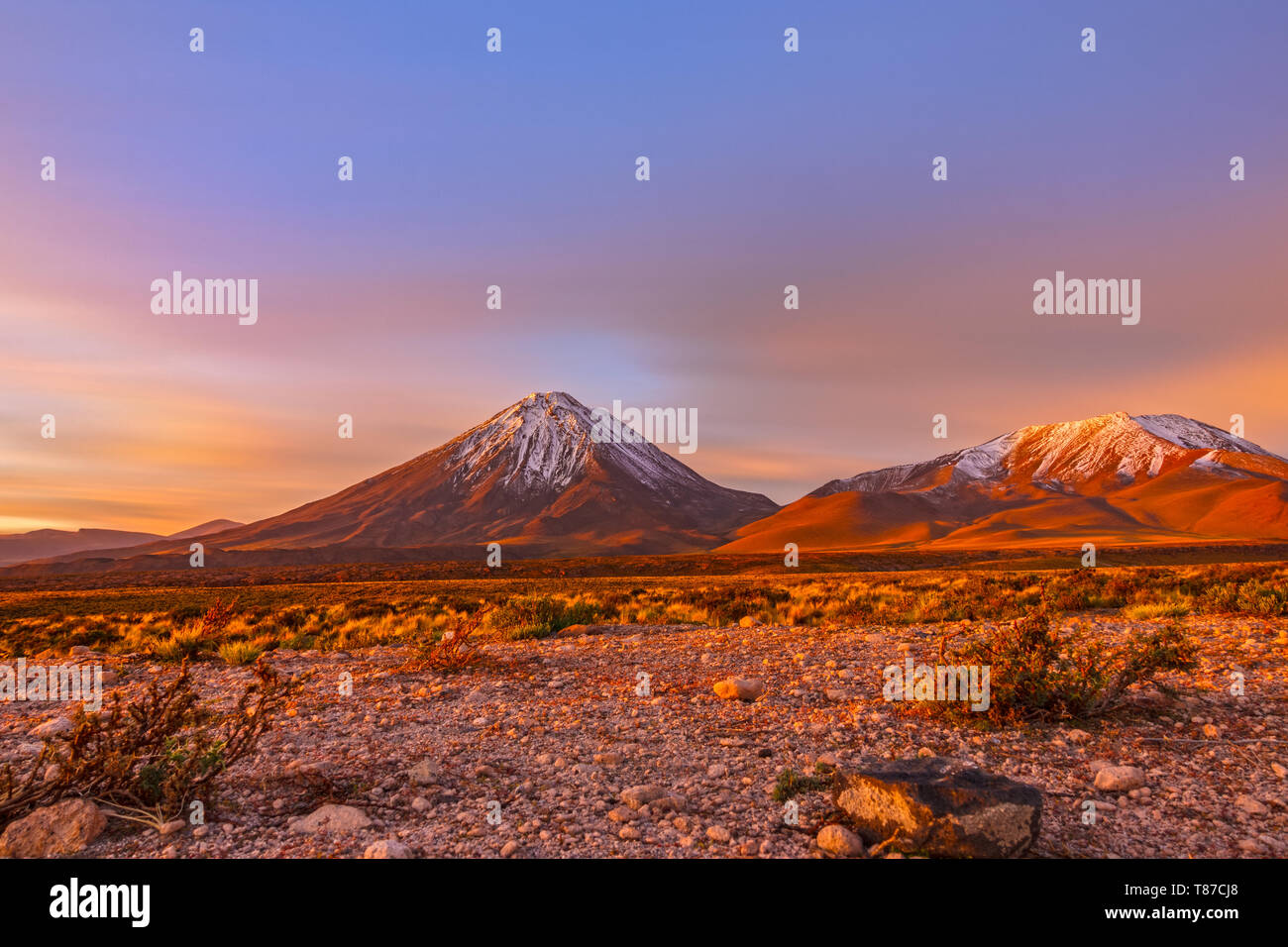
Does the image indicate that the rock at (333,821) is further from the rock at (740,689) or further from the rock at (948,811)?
the rock at (740,689)

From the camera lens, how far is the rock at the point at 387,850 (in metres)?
3.88

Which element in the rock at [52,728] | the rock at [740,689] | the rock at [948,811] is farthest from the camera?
the rock at [740,689]

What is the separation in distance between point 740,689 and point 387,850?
4.63 meters

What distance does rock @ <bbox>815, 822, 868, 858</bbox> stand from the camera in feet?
13.0

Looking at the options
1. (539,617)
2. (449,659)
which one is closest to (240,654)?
(449,659)

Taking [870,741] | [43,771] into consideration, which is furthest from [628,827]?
[43,771]

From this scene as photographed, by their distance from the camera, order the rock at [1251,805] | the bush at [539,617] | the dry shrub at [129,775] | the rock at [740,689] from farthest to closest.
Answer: the bush at [539,617] → the rock at [740,689] → the dry shrub at [129,775] → the rock at [1251,805]

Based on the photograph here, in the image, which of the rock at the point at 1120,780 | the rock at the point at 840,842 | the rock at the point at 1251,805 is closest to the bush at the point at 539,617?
the rock at the point at 840,842

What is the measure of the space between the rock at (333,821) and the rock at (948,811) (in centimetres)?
335

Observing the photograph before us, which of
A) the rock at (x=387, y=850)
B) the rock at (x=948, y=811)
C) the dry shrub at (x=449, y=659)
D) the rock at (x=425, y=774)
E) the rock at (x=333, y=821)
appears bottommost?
the dry shrub at (x=449, y=659)

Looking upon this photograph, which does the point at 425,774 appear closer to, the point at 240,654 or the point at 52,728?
the point at 52,728

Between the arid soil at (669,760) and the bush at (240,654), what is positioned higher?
the arid soil at (669,760)
